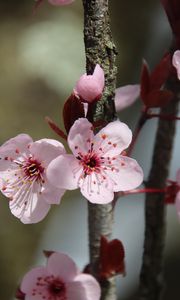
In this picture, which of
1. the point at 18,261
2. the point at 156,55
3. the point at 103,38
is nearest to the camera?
the point at 103,38

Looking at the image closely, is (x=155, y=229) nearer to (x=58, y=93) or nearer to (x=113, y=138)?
(x=113, y=138)

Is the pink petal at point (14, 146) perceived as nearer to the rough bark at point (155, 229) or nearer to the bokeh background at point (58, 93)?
the rough bark at point (155, 229)

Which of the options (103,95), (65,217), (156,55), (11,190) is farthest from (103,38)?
(156,55)

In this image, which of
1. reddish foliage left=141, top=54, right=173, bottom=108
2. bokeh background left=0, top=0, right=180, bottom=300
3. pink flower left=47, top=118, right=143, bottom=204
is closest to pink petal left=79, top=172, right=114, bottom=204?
pink flower left=47, top=118, right=143, bottom=204

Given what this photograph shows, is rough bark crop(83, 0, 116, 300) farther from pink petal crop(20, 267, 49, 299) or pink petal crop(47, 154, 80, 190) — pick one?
pink petal crop(20, 267, 49, 299)

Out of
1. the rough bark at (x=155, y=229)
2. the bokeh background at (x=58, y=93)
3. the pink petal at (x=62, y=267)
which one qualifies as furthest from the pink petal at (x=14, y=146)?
the bokeh background at (x=58, y=93)

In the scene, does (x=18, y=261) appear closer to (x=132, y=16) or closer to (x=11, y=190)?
(x=132, y=16)

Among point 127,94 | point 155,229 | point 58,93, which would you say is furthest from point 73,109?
point 58,93
